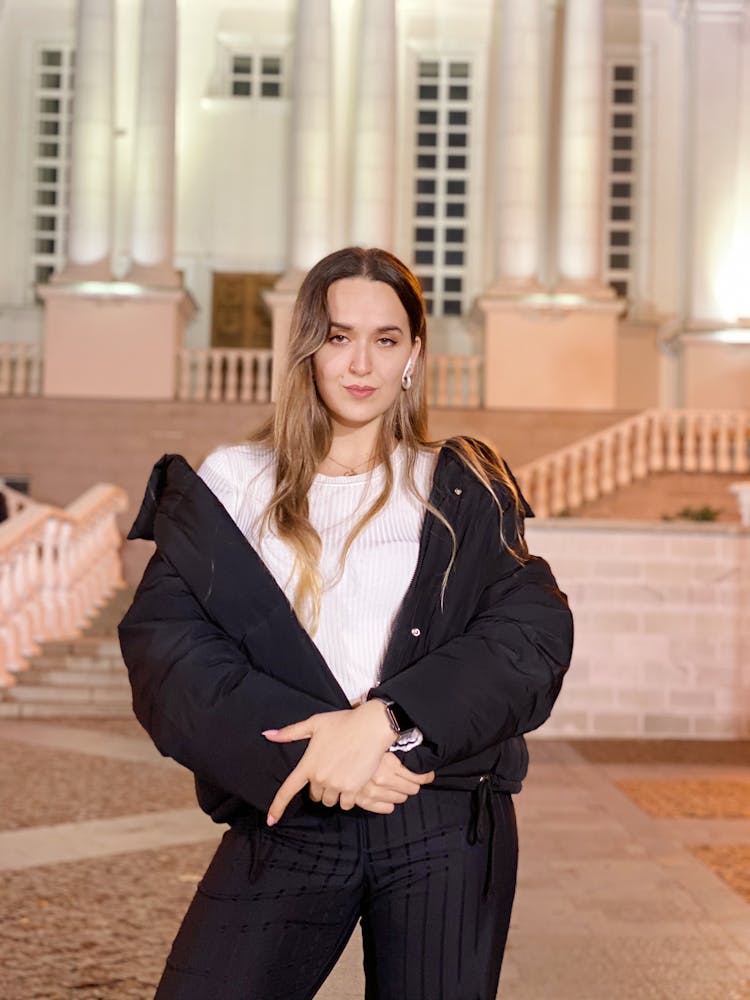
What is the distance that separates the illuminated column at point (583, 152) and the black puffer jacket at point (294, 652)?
21.9m

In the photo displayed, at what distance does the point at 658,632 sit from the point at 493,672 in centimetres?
1009

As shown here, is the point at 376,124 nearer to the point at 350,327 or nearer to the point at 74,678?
the point at 74,678

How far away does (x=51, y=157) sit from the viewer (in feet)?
86.9

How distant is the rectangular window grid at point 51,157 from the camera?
26.3 m

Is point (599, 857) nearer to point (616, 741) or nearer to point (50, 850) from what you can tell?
point (50, 850)

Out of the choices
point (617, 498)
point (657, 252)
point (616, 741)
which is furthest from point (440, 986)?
point (657, 252)

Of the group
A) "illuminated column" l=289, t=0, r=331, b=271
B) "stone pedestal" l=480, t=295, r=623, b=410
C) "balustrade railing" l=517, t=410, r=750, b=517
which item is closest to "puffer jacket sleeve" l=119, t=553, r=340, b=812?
"balustrade railing" l=517, t=410, r=750, b=517

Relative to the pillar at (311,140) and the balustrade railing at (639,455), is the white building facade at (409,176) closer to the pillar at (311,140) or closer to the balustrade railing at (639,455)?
the pillar at (311,140)

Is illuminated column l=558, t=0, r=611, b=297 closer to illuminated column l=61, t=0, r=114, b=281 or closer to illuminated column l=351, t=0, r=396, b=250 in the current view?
illuminated column l=351, t=0, r=396, b=250

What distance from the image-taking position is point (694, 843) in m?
6.92

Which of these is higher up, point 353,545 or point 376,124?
point 376,124

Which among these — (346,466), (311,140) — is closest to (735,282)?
(311,140)

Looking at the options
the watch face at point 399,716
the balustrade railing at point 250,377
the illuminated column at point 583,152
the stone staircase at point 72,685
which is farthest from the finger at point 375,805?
the illuminated column at point 583,152

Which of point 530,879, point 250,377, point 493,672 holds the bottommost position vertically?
point 530,879
